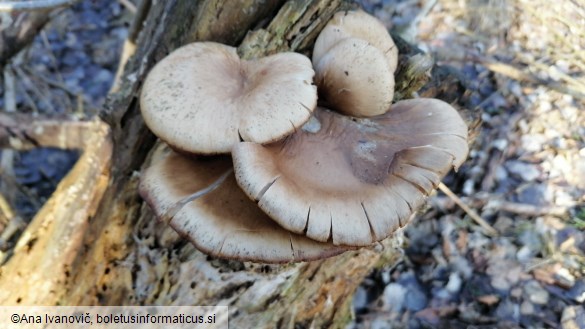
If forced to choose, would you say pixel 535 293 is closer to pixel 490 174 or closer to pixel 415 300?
pixel 415 300

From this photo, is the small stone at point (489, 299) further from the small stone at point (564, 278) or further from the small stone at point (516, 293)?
the small stone at point (564, 278)

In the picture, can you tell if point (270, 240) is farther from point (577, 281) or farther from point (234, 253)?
point (577, 281)

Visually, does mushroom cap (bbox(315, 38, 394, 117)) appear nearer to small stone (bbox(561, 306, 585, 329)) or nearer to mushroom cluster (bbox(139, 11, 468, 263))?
mushroom cluster (bbox(139, 11, 468, 263))

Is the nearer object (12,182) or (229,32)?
(229,32)

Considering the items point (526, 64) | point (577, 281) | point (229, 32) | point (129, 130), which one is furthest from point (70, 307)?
point (526, 64)

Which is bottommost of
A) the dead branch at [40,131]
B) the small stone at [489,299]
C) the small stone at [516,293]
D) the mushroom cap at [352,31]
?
the small stone at [489,299]

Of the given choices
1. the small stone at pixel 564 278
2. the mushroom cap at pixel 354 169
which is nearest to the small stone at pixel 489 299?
the small stone at pixel 564 278

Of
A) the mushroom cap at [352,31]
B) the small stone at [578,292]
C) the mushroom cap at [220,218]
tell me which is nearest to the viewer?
the mushroom cap at [220,218]
